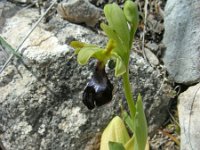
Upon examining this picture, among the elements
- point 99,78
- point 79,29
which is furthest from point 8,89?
point 99,78

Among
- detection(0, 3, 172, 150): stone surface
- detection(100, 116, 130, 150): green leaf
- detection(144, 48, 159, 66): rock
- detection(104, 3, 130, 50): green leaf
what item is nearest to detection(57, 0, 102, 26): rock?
detection(0, 3, 172, 150): stone surface

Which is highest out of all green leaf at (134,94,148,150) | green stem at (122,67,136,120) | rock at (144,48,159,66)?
green stem at (122,67,136,120)

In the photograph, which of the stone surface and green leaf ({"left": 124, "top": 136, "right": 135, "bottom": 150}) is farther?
the stone surface

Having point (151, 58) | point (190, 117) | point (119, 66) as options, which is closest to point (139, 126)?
point (119, 66)

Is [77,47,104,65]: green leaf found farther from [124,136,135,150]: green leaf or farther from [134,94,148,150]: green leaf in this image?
[124,136,135,150]: green leaf

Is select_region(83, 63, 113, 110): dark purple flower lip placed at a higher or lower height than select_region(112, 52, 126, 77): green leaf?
lower

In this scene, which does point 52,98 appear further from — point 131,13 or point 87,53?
point 131,13

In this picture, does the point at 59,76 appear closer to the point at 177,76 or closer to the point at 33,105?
the point at 33,105
